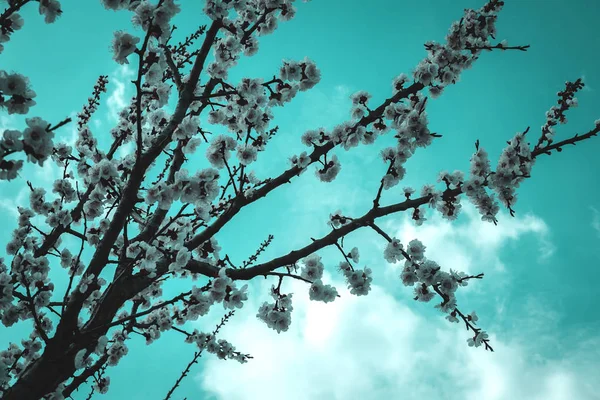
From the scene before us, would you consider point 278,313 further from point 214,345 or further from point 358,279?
point 214,345

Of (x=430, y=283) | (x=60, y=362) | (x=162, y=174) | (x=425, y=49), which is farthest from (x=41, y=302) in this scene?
(x=425, y=49)

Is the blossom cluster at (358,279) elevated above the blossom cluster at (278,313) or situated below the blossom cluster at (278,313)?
above

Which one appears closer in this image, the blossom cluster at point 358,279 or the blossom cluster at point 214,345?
the blossom cluster at point 358,279

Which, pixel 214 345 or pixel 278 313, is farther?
pixel 214 345

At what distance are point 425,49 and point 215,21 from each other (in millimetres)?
3474

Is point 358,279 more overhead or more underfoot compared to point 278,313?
more overhead

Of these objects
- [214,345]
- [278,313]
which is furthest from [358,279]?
[214,345]

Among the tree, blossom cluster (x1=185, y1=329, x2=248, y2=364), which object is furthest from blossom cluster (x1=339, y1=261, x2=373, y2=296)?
blossom cluster (x1=185, y1=329, x2=248, y2=364)

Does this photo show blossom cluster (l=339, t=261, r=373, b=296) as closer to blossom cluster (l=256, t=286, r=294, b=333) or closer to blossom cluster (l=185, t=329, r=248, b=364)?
blossom cluster (l=256, t=286, r=294, b=333)

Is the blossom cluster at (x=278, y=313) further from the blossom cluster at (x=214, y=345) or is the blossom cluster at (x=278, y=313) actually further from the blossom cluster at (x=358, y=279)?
the blossom cluster at (x=214, y=345)

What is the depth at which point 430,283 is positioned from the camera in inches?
210

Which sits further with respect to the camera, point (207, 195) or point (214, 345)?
point (214, 345)

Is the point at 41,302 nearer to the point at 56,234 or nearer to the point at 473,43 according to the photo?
the point at 56,234

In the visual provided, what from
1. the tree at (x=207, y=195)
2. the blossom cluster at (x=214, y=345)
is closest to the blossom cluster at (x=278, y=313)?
the tree at (x=207, y=195)
